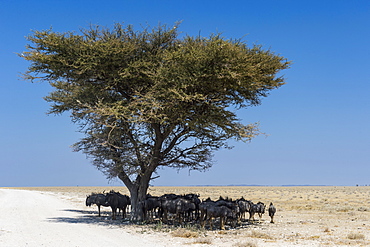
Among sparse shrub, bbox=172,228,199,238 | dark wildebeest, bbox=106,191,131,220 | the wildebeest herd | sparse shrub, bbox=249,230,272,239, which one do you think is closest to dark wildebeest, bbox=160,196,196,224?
the wildebeest herd

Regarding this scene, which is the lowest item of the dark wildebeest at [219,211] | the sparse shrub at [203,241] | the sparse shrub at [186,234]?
the sparse shrub at [203,241]

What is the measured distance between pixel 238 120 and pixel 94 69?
28.3ft

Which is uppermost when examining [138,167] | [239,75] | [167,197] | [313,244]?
[239,75]

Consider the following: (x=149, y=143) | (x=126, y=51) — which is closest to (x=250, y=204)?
(x=149, y=143)

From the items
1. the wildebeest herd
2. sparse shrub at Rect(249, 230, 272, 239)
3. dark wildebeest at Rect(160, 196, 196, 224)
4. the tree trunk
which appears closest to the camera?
sparse shrub at Rect(249, 230, 272, 239)

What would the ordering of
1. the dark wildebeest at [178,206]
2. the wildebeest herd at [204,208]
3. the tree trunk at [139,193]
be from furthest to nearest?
1. the tree trunk at [139,193]
2. the dark wildebeest at [178,206]
3. the wildebeest herd at [204,208]

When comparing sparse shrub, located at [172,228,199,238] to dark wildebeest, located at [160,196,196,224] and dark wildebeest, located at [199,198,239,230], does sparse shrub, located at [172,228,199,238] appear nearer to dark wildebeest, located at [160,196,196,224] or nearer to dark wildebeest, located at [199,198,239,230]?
dark wildebeest, located at [199,198,239,230]

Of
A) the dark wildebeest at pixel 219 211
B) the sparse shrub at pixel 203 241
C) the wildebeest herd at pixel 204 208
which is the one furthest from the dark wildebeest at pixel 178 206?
the sparse shrub at pixel 203 241

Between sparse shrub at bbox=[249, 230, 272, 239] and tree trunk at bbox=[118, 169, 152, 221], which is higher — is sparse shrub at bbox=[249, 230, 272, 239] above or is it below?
below

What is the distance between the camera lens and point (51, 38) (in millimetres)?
22203

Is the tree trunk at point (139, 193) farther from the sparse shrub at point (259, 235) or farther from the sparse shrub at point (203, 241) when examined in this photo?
the sparse shrub at point (203, 241)

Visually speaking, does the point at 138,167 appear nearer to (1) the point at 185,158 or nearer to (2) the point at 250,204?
(1) the point at 185,158

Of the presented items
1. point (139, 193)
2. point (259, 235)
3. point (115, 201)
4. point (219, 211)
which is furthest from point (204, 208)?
point (115, 201)

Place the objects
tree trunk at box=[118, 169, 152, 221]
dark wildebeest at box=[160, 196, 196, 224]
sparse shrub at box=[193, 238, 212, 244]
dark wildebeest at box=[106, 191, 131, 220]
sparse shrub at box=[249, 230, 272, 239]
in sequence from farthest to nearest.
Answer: dark wildebeest at box=[106, 191, 131, 220] → tree trunk at box=[118, 169, 152, 221] → dark wildebeest at box=[160, 196, 196, 224] → sparse shrub at box=[249, 230, 272, 239] → sparse shrub at box=[193, 238, 212, 244]
